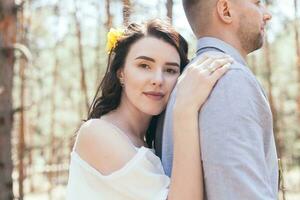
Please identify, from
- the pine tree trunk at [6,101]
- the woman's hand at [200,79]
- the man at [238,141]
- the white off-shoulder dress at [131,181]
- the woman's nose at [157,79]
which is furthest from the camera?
the pine tree trunk at [6,101]

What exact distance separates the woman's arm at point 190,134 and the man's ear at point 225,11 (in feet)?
0.42

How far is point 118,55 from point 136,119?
0.21 meters

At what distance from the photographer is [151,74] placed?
1597mm

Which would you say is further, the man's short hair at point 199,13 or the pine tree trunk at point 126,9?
the pine tree trunk at point 126,9

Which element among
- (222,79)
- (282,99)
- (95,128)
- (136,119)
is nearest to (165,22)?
(136,119)

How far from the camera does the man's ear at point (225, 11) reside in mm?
1454

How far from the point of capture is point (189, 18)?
158 centimetres

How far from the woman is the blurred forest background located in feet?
0.64

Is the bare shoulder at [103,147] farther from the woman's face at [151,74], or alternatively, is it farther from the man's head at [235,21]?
the man's head at [235,21]

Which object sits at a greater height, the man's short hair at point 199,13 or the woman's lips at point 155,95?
the man's short hair at point 199,13

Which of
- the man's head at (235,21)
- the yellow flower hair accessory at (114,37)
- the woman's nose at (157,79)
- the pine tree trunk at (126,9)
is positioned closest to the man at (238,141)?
the man's head at (235,21)

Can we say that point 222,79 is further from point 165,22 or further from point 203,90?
point 165,22

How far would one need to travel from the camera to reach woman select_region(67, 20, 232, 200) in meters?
1.31

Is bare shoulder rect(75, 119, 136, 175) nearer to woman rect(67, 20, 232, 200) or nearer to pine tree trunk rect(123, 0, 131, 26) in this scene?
woman rect(67, 20, 232, 200)
